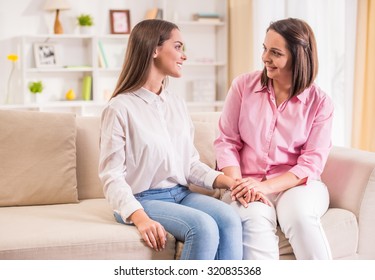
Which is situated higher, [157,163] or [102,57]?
[102,57]

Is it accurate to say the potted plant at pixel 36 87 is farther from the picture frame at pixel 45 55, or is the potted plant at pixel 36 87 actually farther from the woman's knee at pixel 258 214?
the woman's knee at pixel 258 214

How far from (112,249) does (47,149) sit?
25.6 inches

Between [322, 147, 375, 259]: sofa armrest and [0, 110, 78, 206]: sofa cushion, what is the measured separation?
1008 millimetres

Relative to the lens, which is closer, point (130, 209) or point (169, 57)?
point (130, 209)

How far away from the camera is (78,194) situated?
8.16ft

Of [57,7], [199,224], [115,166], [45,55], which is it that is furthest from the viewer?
[45,55]

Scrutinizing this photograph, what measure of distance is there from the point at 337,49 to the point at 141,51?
2433 millimetres

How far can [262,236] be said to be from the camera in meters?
1.94

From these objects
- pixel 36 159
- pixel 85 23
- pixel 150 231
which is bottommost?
pixel 150 231

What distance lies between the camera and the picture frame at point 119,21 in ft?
17.9

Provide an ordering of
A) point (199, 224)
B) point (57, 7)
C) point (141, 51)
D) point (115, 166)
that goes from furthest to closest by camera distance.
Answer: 1. point (57, 7)
2. point (141, 51)
3. point (115, 166)
4. point (199, 224)

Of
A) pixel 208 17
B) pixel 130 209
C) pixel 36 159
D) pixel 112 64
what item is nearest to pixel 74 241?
pixel 130 209

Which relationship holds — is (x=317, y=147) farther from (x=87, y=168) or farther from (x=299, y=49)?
(x=87, y=168)

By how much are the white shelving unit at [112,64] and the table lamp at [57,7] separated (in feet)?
0.25
